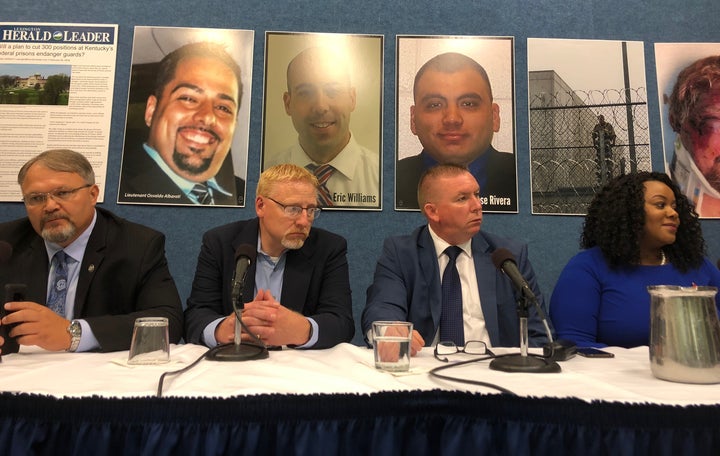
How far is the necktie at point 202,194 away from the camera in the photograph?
2.78m

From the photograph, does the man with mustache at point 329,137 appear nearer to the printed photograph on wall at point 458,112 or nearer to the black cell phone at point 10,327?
the printed photograph on wall at point 458,112

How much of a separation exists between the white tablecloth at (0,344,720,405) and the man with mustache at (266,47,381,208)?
1619 mm

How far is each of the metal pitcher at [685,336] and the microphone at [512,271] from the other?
255 millimetres

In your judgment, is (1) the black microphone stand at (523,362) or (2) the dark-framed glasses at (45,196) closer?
(1) the black microphone stand at (523,362)

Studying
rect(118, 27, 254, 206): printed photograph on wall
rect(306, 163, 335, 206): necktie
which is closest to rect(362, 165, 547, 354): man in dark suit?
rect(306, 163, 335, 206): necktie

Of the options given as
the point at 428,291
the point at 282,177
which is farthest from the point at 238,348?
the point at 428,291

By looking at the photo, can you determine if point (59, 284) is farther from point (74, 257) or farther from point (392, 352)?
point (392, 352)

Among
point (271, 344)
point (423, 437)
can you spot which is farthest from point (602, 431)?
point (271, 344)

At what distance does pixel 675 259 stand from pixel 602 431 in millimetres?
1549

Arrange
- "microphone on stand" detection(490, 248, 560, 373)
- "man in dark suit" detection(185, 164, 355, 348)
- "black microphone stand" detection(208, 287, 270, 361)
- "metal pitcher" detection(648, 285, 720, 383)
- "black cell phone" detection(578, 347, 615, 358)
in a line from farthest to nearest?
"man in dark suit" detection(185, 164, 355, 348) → "black cell phone" detection(578, 347, 615, 358) → "black microphone stand" detection(208, 287, 270, 361) → "microphone on stand" detection(490, 248, 560, 373) → "metal pitcher" detection(648, 285, 720, 383)

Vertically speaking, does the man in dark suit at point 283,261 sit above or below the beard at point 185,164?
below

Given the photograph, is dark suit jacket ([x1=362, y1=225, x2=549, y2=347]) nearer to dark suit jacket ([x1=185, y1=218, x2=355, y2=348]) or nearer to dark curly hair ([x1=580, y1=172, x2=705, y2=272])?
dark suit jacket ([x1=185, y1=218, x2=355, y2=348])

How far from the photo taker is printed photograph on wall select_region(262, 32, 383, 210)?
9.21 ft

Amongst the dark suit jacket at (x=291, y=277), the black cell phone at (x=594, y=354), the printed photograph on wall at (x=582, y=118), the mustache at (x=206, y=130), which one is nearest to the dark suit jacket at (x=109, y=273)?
the dark suit jacket at (x=291, y=277)
